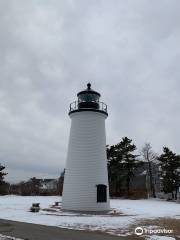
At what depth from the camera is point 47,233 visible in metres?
Answer: 13.3

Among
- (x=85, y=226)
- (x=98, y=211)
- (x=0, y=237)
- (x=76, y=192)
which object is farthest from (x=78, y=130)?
(x=0, y=237)

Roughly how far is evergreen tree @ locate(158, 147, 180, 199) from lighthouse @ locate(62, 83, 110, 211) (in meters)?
25.7

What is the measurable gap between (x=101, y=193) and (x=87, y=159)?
2863 millimetres

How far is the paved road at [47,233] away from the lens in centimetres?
1246

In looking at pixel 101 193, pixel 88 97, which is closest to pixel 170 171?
pixel 101 193

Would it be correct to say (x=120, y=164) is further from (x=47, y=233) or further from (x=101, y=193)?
(x=47, y=233)

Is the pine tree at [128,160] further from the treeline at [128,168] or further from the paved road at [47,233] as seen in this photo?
the paved road at [47,233]

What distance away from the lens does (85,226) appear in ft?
53.0

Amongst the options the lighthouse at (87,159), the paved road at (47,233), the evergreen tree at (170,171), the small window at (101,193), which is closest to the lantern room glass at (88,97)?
the lighthouse at (87,159)

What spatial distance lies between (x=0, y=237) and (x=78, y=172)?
43.7ft

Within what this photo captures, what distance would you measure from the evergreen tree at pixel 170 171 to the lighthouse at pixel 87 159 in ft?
84.2

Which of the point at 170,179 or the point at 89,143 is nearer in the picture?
the point at 89,143

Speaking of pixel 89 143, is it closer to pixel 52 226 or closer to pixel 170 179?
pixel 52 226

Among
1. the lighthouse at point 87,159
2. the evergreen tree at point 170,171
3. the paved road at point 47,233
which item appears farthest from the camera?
the evergreen tree at point 170,171
